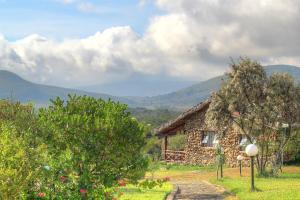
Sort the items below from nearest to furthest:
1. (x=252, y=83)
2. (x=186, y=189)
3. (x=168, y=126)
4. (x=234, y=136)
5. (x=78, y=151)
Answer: (x=78, y=151) → (x=186, y=189) → (x=252, y=83) → (x=234, y=136) → (x=168, y=126)

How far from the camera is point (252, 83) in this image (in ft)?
96.1

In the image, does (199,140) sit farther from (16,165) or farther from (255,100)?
(16,165)

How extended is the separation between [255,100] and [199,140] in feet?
49.5

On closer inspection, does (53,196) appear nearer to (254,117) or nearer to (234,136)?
(254,117)

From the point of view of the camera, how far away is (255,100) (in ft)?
96.8

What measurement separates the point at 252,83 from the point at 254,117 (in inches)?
79.0

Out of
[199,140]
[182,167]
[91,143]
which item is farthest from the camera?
[199,140]

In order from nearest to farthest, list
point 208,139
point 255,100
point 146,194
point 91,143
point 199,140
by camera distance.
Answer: point 91,143
point 146,194
point 255,100
point 208,139
point 199,140

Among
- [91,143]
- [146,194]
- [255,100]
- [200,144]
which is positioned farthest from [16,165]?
[200,144]

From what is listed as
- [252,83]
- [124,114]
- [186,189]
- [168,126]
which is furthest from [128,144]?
[168,126]

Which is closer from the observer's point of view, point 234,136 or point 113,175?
point 113,175

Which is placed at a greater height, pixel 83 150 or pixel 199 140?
pixel 199 140

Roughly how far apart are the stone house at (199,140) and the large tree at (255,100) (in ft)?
37.0

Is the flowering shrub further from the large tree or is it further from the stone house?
the stone house
